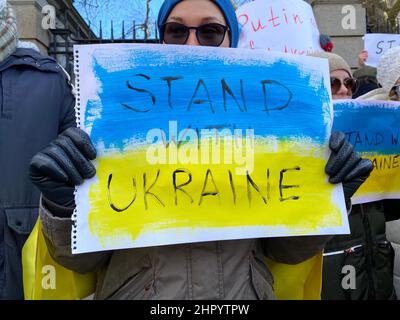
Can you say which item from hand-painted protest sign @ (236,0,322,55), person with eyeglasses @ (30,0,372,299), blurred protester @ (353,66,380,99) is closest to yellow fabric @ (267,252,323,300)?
person with eyeglasses @ (30,0,372,299)

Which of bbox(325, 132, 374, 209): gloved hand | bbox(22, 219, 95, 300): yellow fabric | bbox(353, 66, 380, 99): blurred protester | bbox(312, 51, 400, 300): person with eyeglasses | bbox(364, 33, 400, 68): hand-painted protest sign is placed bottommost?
bbox(312, 51, 400, 300): person with eyeglasses

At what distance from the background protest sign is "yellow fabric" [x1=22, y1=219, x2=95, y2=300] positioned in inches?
9.0

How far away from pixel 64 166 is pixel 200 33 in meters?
0.63

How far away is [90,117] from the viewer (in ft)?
3.77

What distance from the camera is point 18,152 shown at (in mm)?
1586

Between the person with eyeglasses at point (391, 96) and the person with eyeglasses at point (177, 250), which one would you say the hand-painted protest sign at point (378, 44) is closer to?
the person with eyeglasses at point (391, 96)

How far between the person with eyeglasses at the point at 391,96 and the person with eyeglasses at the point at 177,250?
1.16m

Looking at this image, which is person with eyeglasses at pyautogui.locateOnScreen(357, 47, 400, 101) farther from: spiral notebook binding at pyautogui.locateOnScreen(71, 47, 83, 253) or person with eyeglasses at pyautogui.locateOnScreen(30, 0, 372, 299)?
spiral notebook binding at pyautogui.locateOnScreen(71, 47, 83, 253)

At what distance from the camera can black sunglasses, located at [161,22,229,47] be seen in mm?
1352

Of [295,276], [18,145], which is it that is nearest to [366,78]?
[295,276]

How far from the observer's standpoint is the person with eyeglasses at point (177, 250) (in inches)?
42.0

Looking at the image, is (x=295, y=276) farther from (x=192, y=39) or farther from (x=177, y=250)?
(x=192, y=39)

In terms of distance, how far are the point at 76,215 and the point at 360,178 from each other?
824 millimetres
